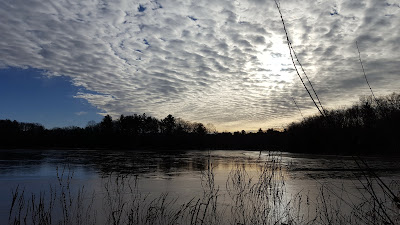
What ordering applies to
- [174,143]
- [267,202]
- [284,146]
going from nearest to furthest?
[284,146], [267,202], [174,143]

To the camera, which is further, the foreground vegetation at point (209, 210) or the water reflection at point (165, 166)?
the water reflection at point (165, 166)

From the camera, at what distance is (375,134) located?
4775cm

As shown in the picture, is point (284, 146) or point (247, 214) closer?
point (284, 146)

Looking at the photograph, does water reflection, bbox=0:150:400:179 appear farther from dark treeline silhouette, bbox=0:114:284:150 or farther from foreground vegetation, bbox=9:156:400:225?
dark treeline silhouette, bbox=0:114:284:150

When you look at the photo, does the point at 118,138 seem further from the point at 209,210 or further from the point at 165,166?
the point at 209,210

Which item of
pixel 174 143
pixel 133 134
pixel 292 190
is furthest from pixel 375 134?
pixel 133 134

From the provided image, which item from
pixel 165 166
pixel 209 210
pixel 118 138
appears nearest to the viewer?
pixel 209 210

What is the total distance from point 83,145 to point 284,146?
8542 cm

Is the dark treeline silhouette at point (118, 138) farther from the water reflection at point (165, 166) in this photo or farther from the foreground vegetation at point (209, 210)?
the foreground vegetation at point (209, 210)

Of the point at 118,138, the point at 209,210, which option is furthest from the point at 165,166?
the point at 118,138

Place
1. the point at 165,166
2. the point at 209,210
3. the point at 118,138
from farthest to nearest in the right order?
the point at 118,138 → the point at 165,166 → the point at 209,210

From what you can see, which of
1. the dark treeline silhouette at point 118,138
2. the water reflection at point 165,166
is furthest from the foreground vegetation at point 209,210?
the dark treeline silhouette at point 118,138

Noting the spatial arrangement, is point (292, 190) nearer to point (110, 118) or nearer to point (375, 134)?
point (375, 134)

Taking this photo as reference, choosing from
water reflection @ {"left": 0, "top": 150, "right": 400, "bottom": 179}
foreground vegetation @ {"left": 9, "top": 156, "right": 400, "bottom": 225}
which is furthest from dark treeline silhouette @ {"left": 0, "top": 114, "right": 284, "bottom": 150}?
foreground vegetation @ {"left": 9, "top": 156, "right": 400, "bottom": 225}
